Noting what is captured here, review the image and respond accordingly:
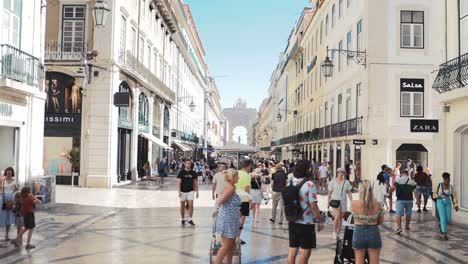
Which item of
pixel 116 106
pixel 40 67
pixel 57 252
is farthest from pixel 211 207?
pixel 116 106

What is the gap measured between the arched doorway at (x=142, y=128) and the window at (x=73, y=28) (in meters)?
7.08

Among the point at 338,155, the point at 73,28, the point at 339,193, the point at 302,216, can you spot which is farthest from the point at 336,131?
the point at 302,216

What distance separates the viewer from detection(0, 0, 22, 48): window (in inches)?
559

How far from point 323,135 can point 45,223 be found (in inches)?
1067

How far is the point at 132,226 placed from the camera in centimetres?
1226

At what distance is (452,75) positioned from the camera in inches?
548

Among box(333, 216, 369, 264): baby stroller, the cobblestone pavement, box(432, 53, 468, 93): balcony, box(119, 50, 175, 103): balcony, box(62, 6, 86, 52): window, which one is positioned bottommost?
the cobblestone pavement

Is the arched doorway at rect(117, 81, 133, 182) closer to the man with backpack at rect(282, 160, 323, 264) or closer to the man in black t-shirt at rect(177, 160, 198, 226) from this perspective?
the man in black t-shirt at rect(177, 160, 198, 226)

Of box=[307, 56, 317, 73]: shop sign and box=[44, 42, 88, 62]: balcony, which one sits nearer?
box=[44, 42, 88, 62]: balcony

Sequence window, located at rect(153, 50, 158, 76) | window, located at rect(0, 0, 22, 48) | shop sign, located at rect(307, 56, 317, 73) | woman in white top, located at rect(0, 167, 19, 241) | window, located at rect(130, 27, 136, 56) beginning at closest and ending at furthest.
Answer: woman in white top, located at rect(0, 167, 19, 241) → window, located at rect(0, 0, 22, 48) → window, located at rect(130, 27, 136, 56) → window, located at rect(153, 50, 158, 76) → shop sign, located at rect(307, 56, 317, 73)

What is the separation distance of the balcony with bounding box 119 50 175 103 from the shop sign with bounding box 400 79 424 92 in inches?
572

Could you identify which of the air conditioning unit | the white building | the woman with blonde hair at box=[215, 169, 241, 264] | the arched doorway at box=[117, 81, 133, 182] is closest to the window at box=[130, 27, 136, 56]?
the arched doorway at box=[117, 81, 133, 182]

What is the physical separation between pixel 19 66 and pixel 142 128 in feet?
57.3

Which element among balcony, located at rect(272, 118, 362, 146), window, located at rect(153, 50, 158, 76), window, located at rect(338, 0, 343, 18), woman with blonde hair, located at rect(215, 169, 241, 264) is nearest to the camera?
woman with blonde hair, located at rect(215, 169, 241, 264)
